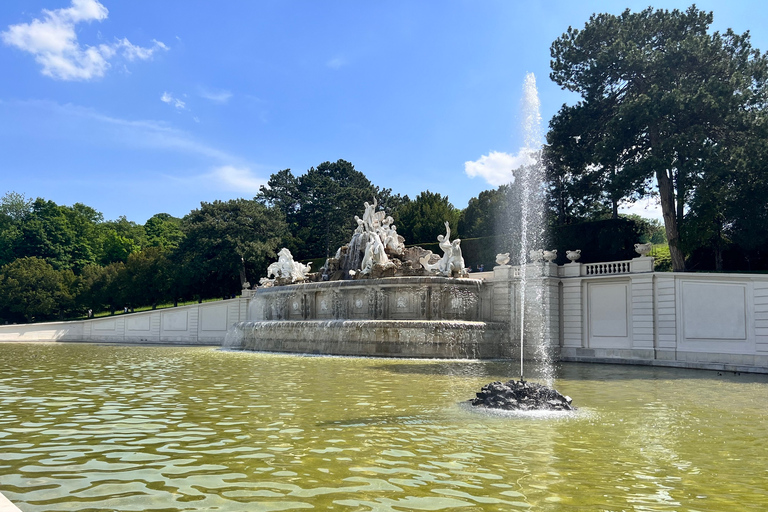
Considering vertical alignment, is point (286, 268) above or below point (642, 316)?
above

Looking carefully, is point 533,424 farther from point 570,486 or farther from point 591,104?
point 591,104

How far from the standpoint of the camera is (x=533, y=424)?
8.34m

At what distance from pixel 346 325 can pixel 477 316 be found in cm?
598

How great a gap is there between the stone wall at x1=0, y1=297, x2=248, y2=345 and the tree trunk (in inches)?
946

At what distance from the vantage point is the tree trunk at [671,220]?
26625mm

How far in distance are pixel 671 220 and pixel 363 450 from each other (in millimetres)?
24731

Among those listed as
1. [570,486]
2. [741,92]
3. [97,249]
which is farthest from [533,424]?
[97,249]

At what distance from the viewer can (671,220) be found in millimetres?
26953

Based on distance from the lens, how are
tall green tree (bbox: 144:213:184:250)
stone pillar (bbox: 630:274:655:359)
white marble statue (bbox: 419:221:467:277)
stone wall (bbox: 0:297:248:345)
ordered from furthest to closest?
tall green tree (bbox: 144:213:184:250) → stone wall (bbox: 0:297:248:345) → white marble statue (bbox: 419:221:467:277) → stone pillar (bbox: 630:274:655:359)

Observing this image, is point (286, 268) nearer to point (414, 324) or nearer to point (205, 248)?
point (205, 248)

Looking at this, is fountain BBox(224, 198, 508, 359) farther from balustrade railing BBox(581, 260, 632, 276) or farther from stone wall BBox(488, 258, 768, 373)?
balustrade railing BBox(581, 260, 632, 276)

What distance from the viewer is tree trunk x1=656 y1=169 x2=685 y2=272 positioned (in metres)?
26.6

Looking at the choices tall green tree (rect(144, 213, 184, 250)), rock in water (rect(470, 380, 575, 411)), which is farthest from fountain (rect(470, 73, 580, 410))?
tall green tree (rect(144, 213, 184, 250))

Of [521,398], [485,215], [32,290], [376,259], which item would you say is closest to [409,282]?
[376,259]
